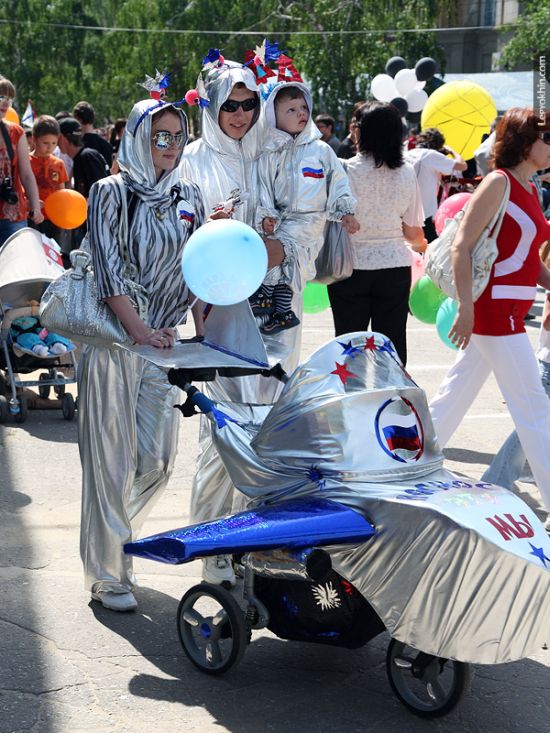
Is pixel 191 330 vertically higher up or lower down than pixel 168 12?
lower down

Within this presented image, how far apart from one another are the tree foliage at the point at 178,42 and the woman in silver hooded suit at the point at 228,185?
3542 cm

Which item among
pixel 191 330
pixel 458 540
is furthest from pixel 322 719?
pixel 191 330

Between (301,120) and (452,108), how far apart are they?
9.46 metres

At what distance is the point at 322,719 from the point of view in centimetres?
368

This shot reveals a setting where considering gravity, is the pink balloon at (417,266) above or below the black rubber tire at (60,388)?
above

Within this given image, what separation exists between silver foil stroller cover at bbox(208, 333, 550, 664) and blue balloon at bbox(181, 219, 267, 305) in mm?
421

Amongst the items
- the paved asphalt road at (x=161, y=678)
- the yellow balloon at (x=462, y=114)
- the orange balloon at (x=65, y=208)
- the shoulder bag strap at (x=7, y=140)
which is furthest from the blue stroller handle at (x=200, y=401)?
the yellow balloon at (x=462, y=114)

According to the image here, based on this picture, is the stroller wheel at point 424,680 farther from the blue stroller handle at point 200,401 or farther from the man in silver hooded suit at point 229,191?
the man in silver hooded suit at point 229,191

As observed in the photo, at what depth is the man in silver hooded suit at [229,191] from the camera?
4836 mm

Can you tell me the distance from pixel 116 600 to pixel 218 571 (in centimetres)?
48

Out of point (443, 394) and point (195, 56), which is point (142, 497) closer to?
point (443, 394)

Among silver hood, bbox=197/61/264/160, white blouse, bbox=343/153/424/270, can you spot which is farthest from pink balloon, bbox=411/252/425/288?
silver hood, bbox=197/61/264/160

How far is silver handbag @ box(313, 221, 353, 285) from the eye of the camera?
18.4 ft

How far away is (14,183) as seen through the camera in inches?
353
